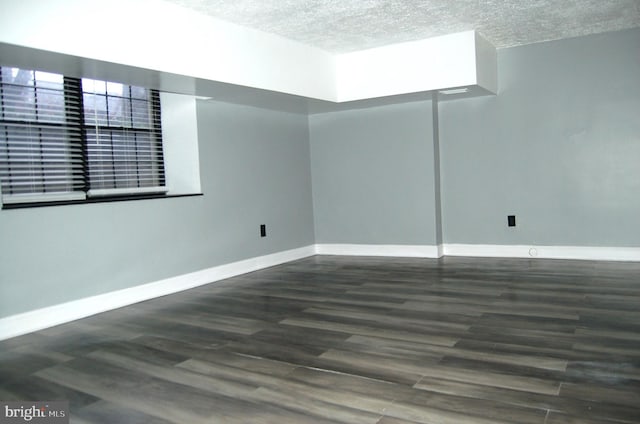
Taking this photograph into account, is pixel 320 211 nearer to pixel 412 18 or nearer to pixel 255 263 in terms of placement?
pixel 255 263

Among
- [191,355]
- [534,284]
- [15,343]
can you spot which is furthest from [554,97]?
[15,343]

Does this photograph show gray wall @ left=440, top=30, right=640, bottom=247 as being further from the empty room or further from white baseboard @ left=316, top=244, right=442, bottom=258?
white baseboard @ left=316, top=244, right=442, bottom=258

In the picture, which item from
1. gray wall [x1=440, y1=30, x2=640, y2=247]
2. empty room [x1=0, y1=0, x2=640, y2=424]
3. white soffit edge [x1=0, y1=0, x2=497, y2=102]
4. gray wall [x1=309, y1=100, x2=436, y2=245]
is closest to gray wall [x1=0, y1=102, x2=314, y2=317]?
empty room [x1=0, y1=0, x2=640, y2=424]

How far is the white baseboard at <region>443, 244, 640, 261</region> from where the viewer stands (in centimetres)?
500

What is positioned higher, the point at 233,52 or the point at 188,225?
the point at 233,52

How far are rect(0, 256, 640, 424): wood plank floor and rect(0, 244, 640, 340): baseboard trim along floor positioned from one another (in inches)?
4.9

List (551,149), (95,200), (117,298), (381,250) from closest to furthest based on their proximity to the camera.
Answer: (95,200)
(117,298)
(551,149)
(381,250)

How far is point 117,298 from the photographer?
410 centimetres

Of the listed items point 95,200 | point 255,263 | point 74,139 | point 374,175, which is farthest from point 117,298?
point 374,175

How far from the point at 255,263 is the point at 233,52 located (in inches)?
88.9

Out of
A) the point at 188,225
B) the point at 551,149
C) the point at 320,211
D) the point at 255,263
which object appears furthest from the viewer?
the point at 320,211

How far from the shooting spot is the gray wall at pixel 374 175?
574cm

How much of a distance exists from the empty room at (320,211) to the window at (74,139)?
0.02m

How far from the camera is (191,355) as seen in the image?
2.86 m
